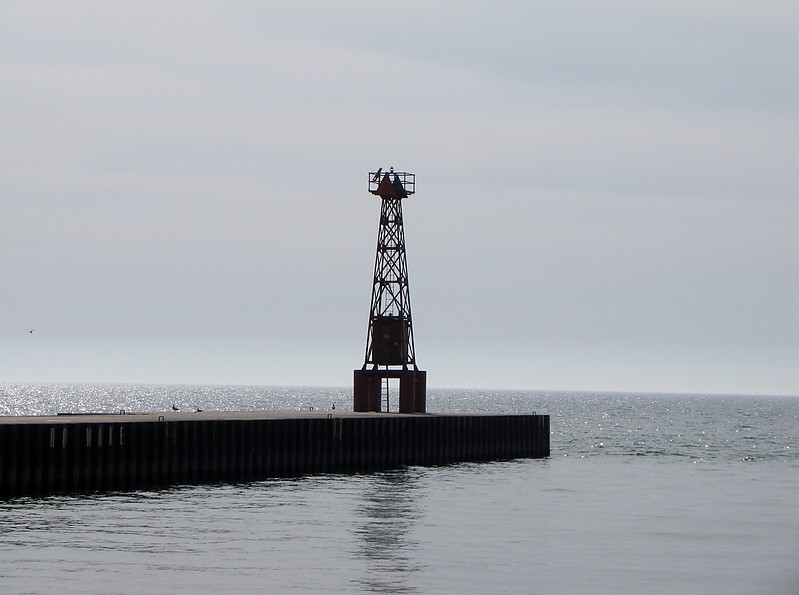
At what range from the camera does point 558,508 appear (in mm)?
56750

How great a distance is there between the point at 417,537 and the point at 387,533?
1.35 metres

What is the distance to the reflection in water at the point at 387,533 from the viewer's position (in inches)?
1421

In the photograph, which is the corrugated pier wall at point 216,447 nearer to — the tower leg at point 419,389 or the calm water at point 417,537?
the calm water at point 417,537

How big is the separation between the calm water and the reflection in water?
0.08 m

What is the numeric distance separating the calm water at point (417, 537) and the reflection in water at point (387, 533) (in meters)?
0.08

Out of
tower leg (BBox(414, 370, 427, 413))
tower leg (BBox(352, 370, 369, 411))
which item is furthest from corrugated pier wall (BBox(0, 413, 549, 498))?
tower leg (BBox(352, 370, 369, 411))

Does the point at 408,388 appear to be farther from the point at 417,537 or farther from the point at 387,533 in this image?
the point at 417,537

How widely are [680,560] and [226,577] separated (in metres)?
13.9

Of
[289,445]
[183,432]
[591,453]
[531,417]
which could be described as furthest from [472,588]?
[591,453]

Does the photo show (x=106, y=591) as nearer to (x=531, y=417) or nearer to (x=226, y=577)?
(x=226, y=577)

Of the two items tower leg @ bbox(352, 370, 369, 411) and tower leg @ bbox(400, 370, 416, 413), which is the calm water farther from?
tower leg @ bbox(352, 370, 369, 411)

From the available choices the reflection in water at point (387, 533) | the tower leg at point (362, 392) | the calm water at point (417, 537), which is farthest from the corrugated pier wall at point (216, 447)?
the tower leg at point (362, 392)

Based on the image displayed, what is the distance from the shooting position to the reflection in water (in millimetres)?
36094

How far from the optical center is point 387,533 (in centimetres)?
4622
